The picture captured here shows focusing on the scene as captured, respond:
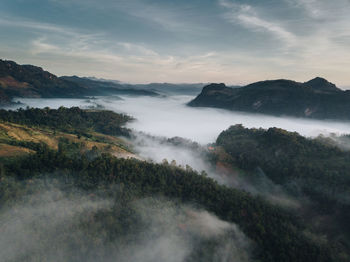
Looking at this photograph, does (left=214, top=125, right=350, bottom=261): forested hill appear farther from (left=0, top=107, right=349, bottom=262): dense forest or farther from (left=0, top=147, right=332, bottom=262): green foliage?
(left=0, top=147, right=332, bottom=262): green foliage

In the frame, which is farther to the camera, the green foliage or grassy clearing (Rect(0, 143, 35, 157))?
grassy clearing (Rect(0, 143, 35, 157))

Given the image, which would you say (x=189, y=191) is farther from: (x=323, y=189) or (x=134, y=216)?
(x=323, y=189)

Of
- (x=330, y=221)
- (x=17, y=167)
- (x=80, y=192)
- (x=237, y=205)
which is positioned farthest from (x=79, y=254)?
(x=330, y=221)

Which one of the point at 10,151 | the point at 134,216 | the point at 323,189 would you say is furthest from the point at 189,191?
the point at 10,151

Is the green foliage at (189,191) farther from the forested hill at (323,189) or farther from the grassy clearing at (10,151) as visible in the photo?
the forested hill at (323,189)

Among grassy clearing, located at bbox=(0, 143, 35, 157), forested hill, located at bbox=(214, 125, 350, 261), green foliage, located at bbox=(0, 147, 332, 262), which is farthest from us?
forested hill, located at bbox=(214, 125, 350, 261)

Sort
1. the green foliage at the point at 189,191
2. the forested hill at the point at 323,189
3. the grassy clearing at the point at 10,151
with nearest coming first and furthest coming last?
the green foliage at the point at 189,191
the grassy clearing at the point at 10,151
the forested hill at the point at 323,189

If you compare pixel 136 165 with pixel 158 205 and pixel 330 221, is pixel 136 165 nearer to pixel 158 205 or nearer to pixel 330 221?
pixel 158 205

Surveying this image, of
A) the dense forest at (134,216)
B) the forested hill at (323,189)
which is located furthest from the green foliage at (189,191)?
the forested hill at (323,189)

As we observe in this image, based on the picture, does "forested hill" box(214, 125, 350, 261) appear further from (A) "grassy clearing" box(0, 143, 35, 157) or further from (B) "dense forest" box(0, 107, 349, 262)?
(A) "grassy clearing" box(0, 143, 35, 157)

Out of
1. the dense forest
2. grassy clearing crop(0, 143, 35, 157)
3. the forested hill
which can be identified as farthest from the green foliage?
the forested hill

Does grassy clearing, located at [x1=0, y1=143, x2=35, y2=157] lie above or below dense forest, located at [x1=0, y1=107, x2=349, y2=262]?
above

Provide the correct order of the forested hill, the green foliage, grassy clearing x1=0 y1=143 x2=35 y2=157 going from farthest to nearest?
the forested hill
grassy clearing x1=0 y1=143 x2=35 y2=157
the green foliage
